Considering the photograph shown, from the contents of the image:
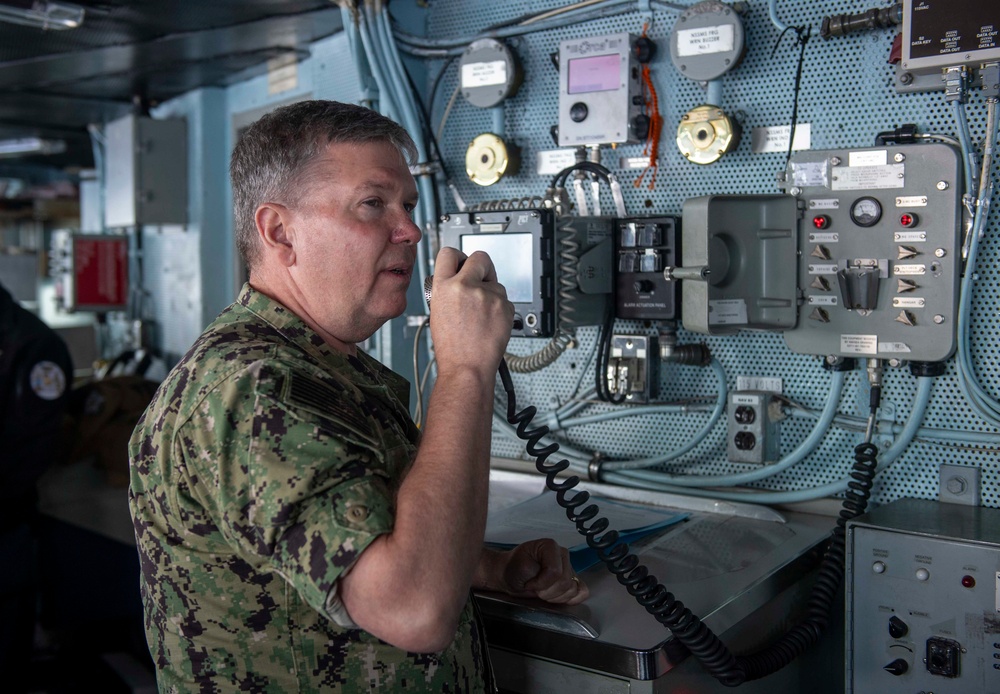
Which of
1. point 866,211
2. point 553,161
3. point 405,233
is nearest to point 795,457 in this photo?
point 866,211

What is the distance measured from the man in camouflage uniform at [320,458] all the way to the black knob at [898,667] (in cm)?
66

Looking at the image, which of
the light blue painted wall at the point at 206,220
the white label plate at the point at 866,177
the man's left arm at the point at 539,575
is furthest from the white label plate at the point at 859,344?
the light blue painted wall at the point at 206,220

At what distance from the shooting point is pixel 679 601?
1.49 metres

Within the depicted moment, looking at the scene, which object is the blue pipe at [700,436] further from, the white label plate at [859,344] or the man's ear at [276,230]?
the man's ear at [276,230]

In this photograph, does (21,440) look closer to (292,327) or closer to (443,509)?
(292,327)

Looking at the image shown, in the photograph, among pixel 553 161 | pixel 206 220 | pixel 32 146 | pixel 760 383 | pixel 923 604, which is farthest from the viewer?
pixel 32 146

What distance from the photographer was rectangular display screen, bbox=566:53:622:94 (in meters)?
2.23

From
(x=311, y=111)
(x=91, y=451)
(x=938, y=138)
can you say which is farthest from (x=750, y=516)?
(x=91, y=451)

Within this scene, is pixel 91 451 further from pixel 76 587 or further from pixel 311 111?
pixel 311 111

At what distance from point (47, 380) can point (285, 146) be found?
8.02 feet

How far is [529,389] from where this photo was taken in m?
2.56

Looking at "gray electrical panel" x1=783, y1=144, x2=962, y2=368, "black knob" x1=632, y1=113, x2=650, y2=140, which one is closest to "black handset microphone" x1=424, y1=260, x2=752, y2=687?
"gray electrical panel" x1=783, y1=144, x2=962, y2=368

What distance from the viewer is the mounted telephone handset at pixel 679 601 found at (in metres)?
1.49

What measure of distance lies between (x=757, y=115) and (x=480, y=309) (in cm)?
116
